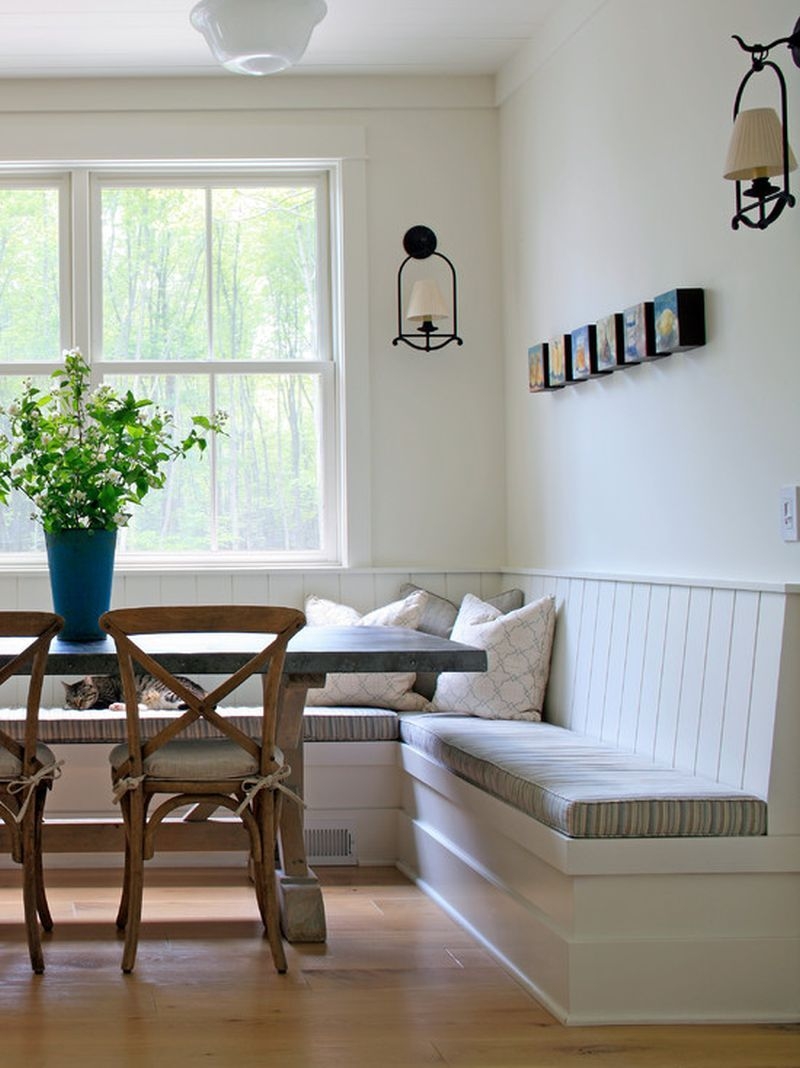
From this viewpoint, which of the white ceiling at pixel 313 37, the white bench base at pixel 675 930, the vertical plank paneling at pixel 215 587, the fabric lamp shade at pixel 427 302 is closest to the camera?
the white bench base at pixel 675 930

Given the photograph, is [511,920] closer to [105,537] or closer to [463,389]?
→ [105,537]

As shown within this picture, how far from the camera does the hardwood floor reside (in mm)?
2994

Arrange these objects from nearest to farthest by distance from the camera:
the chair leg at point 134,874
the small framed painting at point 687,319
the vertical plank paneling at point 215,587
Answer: the chair leg at point 134,874 < the small framed painting at point 687,319 < the vertical plank paneling at point 215,587

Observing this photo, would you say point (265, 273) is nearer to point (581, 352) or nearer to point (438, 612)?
point (438, 612)

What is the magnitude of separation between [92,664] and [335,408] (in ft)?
8.37

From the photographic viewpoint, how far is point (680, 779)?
138 inches

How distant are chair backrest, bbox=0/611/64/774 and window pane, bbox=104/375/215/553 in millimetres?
2250

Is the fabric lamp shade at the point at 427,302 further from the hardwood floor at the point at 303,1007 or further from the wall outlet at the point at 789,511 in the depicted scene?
the wall outlet at the point at 789,511

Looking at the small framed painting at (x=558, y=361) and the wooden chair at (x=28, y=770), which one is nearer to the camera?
the wooden chair at (x=28, y=770)

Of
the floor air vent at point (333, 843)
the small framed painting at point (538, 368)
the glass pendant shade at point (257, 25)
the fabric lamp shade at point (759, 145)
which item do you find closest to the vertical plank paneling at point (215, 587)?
the floor air vent at point (333, 843)

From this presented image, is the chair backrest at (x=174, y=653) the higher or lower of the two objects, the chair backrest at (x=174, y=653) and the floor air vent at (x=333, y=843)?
the higher

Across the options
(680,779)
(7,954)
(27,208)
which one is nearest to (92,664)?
(7,954)

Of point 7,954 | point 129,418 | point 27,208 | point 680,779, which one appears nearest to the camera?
point 680,779

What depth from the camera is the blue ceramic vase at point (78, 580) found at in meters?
4.13
